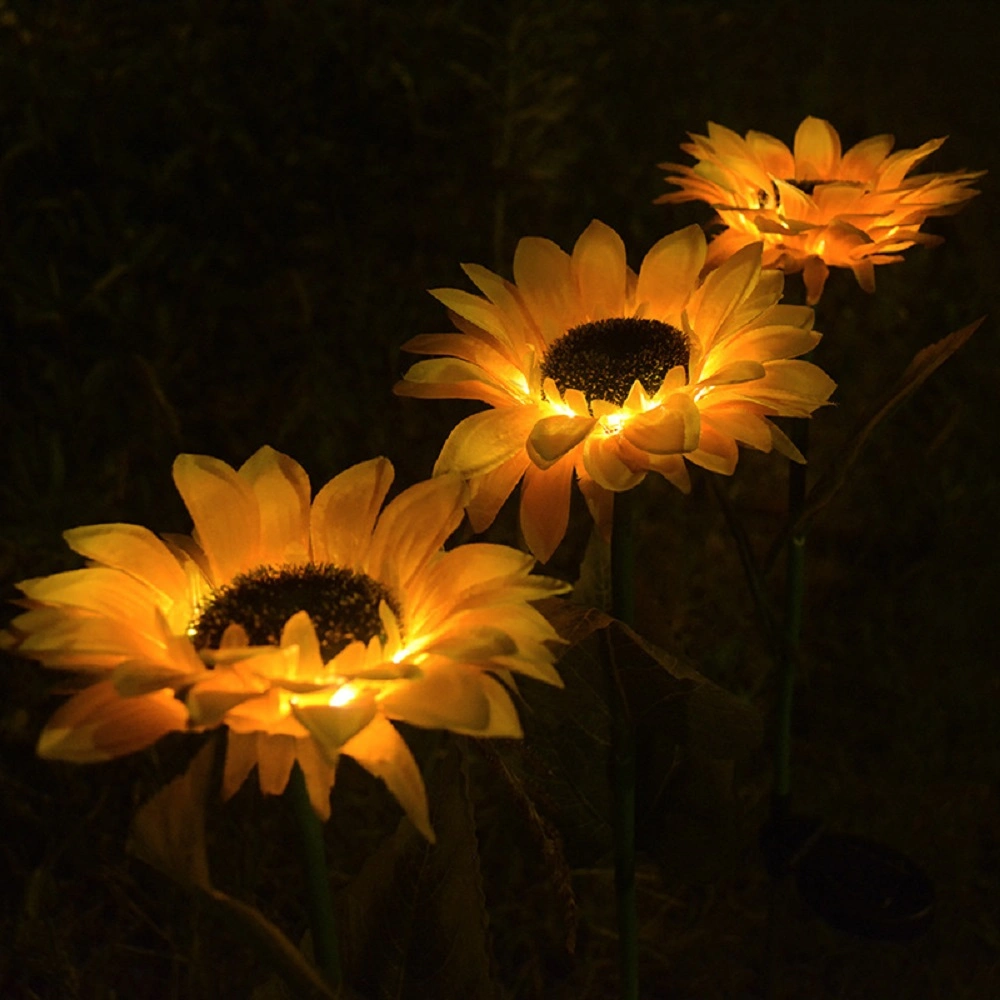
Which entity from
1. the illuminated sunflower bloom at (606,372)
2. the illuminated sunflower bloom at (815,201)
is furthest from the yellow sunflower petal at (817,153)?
the illuminated sunflower bloom at (606,372)

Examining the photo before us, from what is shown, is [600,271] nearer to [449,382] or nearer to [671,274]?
[671,274]

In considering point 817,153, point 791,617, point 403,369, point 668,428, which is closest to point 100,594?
point 668,428

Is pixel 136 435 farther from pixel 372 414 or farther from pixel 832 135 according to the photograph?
pixel 832 135

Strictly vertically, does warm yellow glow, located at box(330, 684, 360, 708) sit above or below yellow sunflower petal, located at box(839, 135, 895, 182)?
below

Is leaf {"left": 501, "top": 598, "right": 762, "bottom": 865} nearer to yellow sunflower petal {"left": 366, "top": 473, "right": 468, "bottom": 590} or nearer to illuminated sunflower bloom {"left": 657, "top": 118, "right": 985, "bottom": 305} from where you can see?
yellow sunflower petal {"left": 366, "top": 473, "right": 468, "bottom": 590}

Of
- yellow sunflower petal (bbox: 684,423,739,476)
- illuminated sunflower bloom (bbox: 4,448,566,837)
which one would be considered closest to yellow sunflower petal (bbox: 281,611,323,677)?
illuminated sunflower bloom (bbox: 4,448,566,837)

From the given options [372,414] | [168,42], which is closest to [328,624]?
[372,414]
